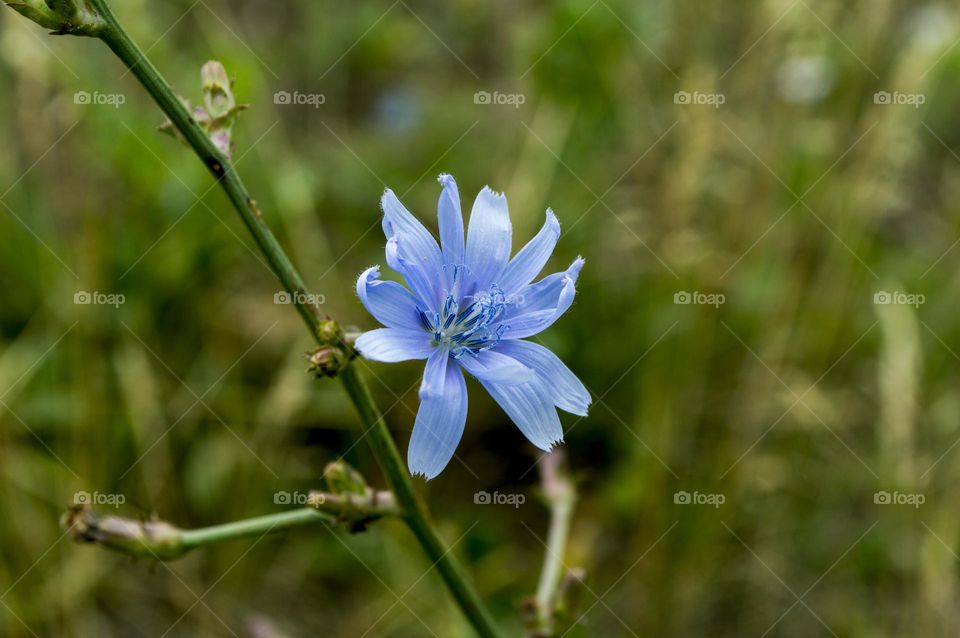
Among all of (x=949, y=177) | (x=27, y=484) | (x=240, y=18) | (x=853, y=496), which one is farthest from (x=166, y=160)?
(x=949, y=177)

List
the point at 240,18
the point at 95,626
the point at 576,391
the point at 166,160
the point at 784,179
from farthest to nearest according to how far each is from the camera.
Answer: the point at 240,18, the point at 784,179, the point at 166,160, the point at 95,626, the point at 576,391

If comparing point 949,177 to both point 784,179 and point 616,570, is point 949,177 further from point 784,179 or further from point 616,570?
point 616,570

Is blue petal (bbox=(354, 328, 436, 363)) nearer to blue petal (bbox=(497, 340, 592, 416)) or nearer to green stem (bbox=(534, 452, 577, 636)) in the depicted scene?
blue petal (bbox=(497, 340, 592, 416))

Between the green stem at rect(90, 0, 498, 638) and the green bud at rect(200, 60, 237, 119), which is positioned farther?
the green bud at rect(200, 60, 237, 119)

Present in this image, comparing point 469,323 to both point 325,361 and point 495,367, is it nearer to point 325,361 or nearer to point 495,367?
point 495,367

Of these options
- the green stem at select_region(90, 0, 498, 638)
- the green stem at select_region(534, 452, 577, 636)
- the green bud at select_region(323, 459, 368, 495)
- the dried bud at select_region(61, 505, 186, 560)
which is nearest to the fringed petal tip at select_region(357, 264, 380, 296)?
the green stem at select_region(90, 0, 498, 638)

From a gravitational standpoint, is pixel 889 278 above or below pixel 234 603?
above

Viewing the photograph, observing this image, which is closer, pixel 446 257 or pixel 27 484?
pixel 446 257
